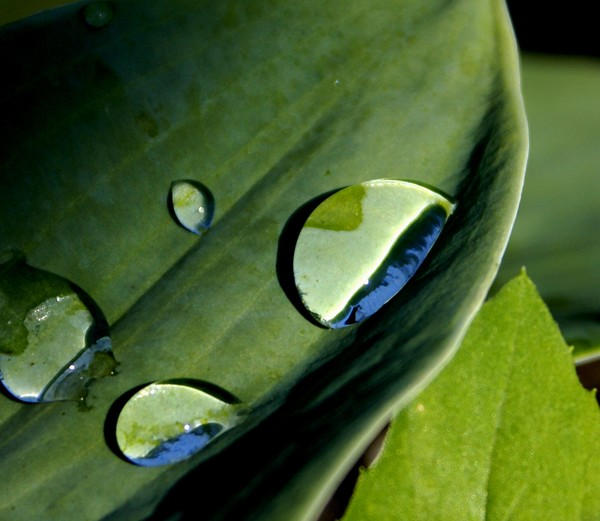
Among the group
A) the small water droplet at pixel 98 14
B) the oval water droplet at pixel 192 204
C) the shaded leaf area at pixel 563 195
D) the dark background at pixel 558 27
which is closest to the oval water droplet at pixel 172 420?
the oval water droplet at pixel 192 204

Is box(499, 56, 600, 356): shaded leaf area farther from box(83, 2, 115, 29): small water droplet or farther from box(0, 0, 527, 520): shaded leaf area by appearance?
box(83, 2, 115, 29): small water droplet

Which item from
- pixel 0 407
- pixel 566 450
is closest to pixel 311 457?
pixel 0 407

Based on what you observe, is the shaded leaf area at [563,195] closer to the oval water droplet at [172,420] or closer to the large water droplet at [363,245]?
the large water droplet at [363,245]

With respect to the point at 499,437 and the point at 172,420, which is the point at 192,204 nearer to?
the point at 172,420

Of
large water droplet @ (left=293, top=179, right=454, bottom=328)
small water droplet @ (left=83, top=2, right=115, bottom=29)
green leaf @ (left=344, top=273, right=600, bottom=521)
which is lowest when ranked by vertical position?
green leaf @ (left=344, top=273, right=600, bottom=521)

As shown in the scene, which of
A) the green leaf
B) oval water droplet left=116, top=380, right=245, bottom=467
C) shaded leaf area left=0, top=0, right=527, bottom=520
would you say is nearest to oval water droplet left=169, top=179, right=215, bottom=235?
shaded leaf area left=0, top=0, right=527, bottom=520
